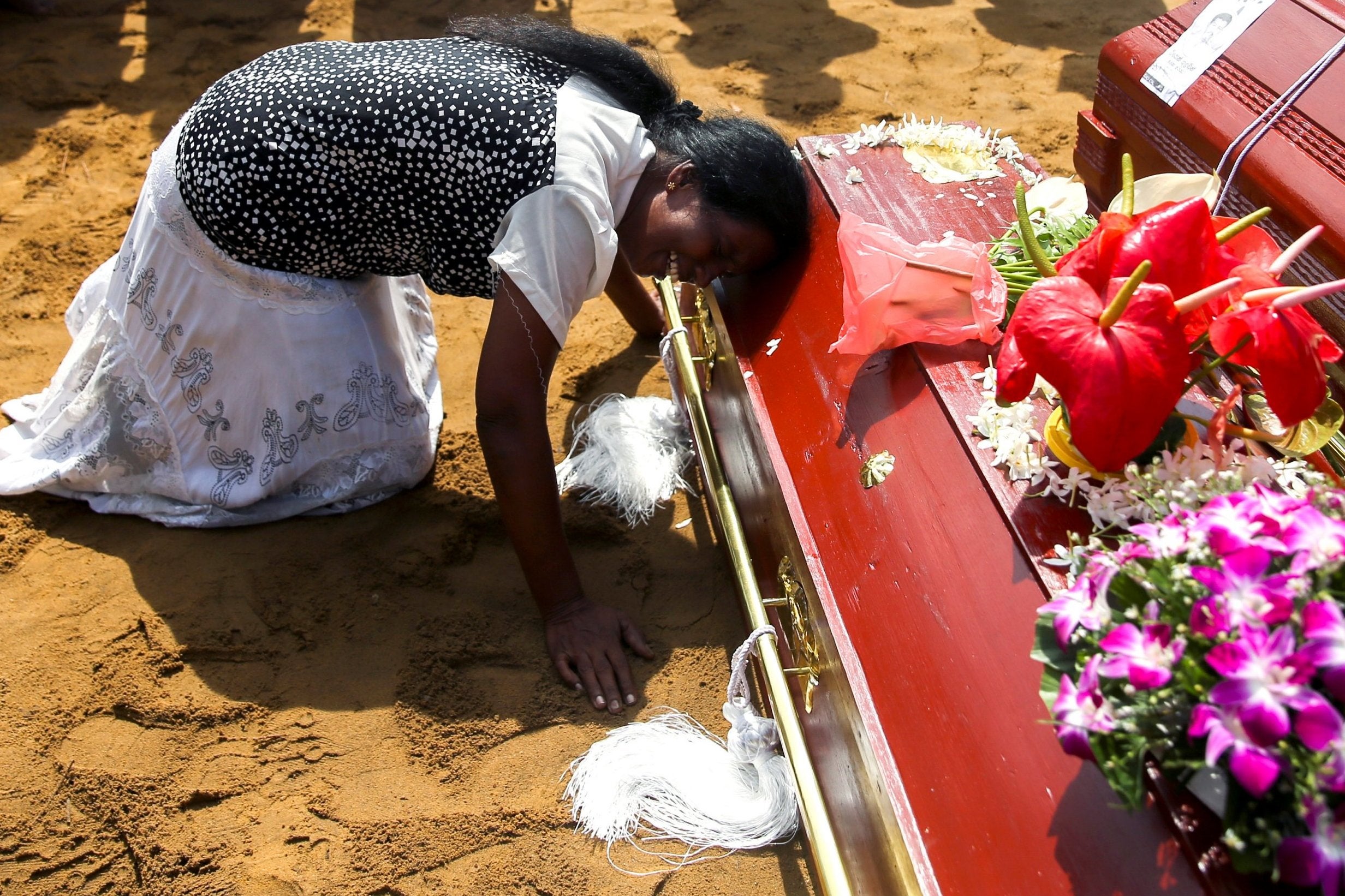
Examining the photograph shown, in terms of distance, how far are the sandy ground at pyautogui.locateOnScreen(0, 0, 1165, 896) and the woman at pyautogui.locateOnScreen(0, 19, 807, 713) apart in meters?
0.14

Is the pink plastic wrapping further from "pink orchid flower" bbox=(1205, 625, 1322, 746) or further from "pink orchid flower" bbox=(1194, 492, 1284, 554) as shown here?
"pink orchid flower" bbox=(1205, 625, 1322, 746)

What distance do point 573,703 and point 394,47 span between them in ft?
4.85

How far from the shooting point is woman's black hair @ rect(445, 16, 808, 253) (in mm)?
1968

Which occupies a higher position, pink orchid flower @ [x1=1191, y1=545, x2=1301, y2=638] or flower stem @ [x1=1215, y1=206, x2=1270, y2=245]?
flower stem @ [x1=1215, y1=206, x2=1270, y2=245]

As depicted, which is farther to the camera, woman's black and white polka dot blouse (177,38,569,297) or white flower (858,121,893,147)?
white flower (858,121,893,147)

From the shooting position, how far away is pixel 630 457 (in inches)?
108

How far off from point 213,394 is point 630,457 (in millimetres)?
1065

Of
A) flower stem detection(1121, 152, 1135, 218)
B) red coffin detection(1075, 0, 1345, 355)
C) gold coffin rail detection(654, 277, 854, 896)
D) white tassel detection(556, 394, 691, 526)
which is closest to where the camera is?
flower stem detection(1121, 152, 1135, 218)

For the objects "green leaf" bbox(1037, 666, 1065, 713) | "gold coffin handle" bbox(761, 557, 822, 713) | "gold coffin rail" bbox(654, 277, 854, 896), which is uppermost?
"green leaf" bbox(1037, 666, 1065, 713)

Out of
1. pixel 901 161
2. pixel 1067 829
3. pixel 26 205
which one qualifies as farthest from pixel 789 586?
pixel 26 205

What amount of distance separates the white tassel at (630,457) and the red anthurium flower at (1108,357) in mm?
1569

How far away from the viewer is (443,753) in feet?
6.94

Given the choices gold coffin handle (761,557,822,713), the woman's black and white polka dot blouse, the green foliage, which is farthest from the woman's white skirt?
the green foliage

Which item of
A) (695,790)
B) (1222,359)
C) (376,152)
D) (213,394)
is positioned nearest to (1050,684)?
(1222,359)
